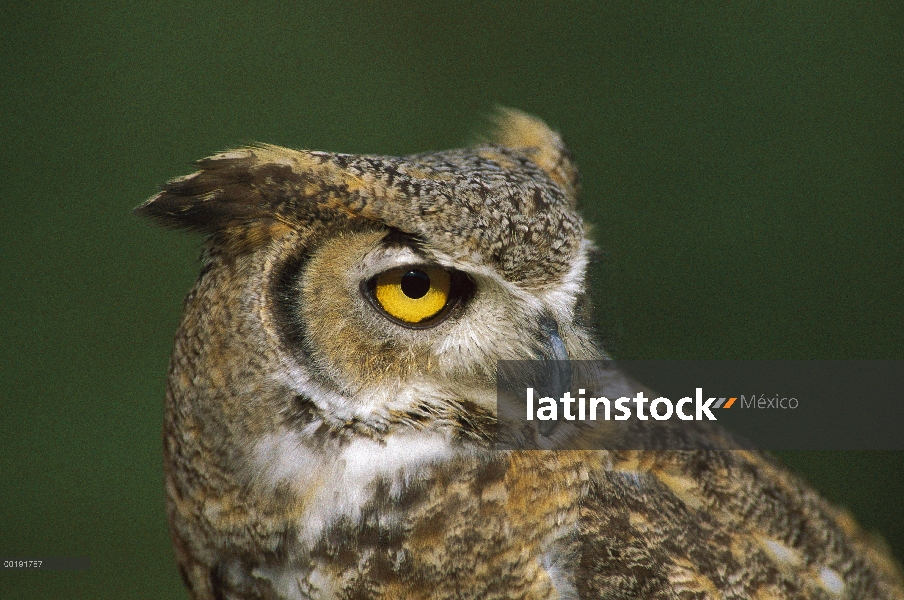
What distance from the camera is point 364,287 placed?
95cm

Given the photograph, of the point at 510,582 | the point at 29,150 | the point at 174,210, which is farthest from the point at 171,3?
the point at 510,582

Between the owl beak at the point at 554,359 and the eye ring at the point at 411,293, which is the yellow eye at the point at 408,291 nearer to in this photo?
the eye ring at the point at 411,293

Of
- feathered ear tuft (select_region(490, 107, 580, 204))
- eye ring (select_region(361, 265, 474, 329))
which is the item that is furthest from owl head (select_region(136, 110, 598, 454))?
feathered ear tuft (select_region(490, 107, 580, 204))

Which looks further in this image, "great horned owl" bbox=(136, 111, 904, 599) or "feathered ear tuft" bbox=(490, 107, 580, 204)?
"feathered ear tuft" bbox=(490, 107, 580, 204)

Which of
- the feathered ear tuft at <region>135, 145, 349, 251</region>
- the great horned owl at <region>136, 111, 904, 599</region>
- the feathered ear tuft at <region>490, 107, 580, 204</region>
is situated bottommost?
the great horned owl at <region>136, 111, 904, 599</region>

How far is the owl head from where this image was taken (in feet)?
3.11

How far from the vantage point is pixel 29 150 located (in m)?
2.76

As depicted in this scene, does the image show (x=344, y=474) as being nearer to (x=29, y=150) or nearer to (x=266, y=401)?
(x=266, y=401)

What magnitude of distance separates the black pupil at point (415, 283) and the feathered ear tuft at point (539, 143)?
40 centimetres

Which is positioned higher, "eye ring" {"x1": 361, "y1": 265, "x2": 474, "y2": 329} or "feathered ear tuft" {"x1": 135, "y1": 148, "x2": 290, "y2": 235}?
"feathered ear tuft" {"x1": 135, "y1": 148, "x2": 290, "y2": 235}

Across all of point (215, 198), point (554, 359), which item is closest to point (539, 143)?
point (554, 359)

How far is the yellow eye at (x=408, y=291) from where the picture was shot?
3.14ft

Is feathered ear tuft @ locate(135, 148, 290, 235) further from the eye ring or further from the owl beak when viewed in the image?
the owl beak

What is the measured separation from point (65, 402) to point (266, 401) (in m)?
2.15
